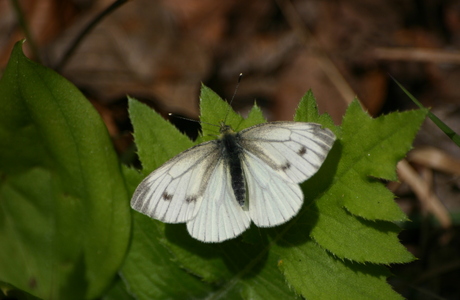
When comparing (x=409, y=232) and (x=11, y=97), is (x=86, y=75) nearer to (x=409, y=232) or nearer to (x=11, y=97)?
(x=11, y=97)

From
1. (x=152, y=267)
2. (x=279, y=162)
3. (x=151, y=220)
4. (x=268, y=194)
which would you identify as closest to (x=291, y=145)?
(x=279, y=162)

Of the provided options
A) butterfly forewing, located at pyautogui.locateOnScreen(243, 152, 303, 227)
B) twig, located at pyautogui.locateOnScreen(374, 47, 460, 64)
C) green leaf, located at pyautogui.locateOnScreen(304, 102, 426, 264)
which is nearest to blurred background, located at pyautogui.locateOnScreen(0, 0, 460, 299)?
twig, located at pyautogui.locateOnScreen(374, 47, 460, 64)

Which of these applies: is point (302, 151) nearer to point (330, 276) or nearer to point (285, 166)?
point (285, 166)

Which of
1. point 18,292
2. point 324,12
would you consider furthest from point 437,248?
point 18,292

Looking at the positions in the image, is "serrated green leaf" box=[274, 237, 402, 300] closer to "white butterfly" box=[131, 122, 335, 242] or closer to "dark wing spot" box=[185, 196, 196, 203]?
"white butterfly" box=[131, 122, 335, 242]

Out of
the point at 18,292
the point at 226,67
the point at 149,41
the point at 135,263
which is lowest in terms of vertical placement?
the point at 135,263

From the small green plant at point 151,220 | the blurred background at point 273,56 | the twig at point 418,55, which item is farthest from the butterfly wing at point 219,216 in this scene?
the twig at point 418,55
